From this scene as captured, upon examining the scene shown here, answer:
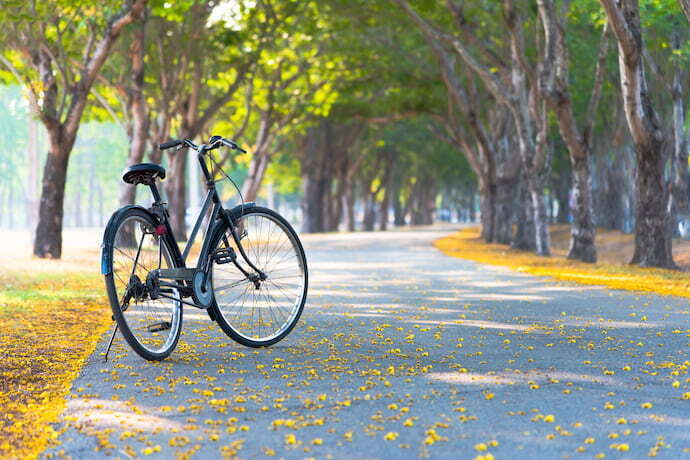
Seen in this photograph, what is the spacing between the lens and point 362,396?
16.4 feet

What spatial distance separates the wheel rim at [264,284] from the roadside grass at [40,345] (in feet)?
3.34

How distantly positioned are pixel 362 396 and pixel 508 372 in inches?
43.3

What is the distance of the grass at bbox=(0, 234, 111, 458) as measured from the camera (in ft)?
14.3

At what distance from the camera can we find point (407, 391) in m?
5.11

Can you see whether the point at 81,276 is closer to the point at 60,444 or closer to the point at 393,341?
the point at 393,341

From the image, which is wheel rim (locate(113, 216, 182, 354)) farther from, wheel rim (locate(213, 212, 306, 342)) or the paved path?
wheel rim (locate(213, 212, 306, 342))

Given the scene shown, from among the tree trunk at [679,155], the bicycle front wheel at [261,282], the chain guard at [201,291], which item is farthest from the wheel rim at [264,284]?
the tree trunk at [679,155]

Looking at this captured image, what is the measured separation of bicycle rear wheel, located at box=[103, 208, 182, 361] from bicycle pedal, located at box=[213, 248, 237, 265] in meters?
0.32

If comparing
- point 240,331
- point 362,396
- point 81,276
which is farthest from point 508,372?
point 81,276

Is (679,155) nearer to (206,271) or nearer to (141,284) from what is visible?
(206,271)

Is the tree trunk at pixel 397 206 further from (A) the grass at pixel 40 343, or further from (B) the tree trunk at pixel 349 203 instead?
(A) the grass at pixel 40 343

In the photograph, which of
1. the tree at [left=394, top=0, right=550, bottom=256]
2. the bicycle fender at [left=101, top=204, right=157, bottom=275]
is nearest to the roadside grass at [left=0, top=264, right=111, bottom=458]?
the bicycle fender at [left=101, top=204, right=157, bottom=275]

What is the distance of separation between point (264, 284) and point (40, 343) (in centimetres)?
169

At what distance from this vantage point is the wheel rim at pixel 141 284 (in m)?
5.90
